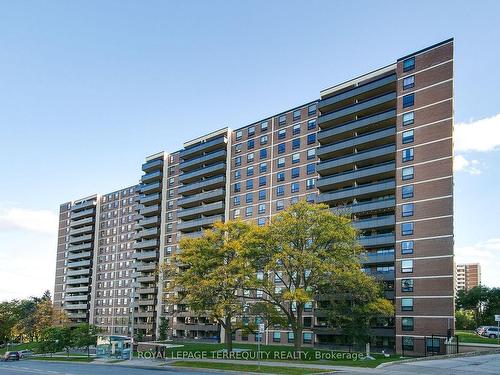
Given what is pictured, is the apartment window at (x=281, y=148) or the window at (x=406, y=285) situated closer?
the window at (x=406, y=285)

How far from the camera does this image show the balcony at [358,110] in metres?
68.8

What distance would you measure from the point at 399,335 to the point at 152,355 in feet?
90.9

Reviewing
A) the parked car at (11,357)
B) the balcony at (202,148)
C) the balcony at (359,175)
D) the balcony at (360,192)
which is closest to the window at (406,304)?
the balcony at (360,192)

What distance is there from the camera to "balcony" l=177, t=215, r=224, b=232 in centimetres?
9381

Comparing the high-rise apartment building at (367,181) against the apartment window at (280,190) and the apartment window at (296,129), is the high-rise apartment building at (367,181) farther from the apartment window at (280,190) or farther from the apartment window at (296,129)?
the apartment window at (280,190)

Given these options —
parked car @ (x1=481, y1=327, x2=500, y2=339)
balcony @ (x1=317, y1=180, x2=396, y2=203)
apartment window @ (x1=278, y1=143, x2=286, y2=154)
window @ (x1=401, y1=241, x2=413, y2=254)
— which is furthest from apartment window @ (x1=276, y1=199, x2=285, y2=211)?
parked car @ (x1=481, y1=327, x2=500, y2=339)

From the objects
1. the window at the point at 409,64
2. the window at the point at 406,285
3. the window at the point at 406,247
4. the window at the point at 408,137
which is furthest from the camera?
the window at the point at 409,64

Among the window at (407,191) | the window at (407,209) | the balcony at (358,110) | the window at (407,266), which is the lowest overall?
the window at (407,266)

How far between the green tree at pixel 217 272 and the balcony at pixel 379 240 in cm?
2078

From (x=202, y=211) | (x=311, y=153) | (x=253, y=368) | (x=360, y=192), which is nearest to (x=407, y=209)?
(x=360, y=192)

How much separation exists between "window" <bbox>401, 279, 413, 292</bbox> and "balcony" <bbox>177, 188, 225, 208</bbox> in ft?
133

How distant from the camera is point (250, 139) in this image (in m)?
91.0

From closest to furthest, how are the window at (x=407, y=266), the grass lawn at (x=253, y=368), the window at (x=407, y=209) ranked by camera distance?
the grass lawn at (x=253, y=368) < the window at (x=407, y=266) < the window at (x=407, y=209)

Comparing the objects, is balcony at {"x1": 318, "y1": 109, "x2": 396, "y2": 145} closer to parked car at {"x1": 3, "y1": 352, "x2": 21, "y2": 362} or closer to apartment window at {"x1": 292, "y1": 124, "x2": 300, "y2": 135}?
apartment window at {"x1": 292, "y1": 124, "x2": 300, "y2": 135}
